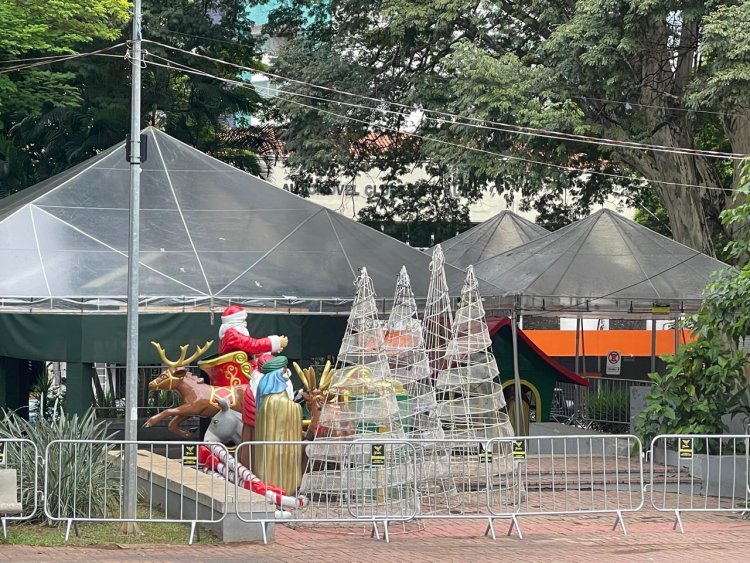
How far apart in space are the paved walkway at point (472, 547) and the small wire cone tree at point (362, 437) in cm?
47

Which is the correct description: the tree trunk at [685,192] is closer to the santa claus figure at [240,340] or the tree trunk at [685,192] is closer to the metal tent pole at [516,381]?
the metal tent pole at [516,381]

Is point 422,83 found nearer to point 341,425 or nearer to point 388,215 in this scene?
point 388,215

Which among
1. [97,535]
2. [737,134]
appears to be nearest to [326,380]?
[97,535]

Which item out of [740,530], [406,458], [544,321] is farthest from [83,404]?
[544,321]

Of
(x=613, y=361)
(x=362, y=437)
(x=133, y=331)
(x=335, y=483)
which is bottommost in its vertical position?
(x=335, y=483)

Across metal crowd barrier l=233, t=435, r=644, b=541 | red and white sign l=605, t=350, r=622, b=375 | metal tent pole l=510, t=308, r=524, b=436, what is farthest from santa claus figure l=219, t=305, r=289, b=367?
red and white sign l=605, t=350, r=622, b=375

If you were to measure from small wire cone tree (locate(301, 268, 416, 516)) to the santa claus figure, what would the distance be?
126cm

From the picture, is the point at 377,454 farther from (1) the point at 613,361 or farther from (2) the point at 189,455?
(1) the point at 613,361

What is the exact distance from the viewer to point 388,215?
119 feet

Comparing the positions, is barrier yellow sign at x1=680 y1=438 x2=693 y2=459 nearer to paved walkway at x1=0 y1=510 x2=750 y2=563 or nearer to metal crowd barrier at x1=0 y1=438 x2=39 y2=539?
paved walkway at x1=0 y1=510 x2=750 y2=563

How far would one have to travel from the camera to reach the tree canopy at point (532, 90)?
81.1ft

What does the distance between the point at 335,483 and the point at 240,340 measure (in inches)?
139

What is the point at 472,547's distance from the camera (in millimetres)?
13016

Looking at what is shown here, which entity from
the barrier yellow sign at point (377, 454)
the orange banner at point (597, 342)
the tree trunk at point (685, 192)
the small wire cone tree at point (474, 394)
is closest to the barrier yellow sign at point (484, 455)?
the barrier yellow sign at point (377, 454)
